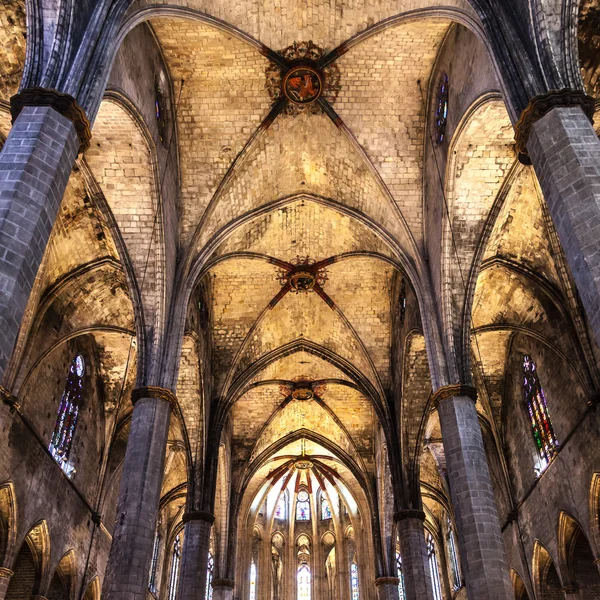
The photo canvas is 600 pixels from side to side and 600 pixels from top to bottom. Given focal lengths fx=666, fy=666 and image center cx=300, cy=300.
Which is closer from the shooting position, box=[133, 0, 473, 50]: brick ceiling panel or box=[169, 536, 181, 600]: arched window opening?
box=[133, 0, 473, 50]: brick ceiling panel

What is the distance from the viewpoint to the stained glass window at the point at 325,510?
1423 inches

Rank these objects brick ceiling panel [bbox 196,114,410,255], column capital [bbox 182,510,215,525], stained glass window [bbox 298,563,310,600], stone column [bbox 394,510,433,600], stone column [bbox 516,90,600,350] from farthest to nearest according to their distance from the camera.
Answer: stained glass window [bbox 298,563,310,600]
column capital [bbox 182,510,215,525]
stone column [bbox 394,510,433,600]
brick ceiling panel [bbox 196,114,410,255]
stone column [bbox 516,90,600,350]

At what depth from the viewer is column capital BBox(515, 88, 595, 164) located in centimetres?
918

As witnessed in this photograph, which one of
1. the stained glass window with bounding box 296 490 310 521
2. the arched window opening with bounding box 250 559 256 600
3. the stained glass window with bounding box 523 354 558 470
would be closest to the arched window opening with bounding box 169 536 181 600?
the arched window opening with bounding box 250 559 256 600

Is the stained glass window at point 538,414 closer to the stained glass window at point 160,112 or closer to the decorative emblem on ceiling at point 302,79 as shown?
the decorative emblem on ceiling at point 302,79

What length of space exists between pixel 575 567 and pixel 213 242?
42.4 feet

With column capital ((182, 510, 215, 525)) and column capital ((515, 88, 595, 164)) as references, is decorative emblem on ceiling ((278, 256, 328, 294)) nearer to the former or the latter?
column capital ((182, 510, 215, 525))

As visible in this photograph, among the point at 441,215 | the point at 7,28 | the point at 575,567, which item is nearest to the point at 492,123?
the point at 441,215

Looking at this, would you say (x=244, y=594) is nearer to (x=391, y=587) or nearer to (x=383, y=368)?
(x=391, y=587)

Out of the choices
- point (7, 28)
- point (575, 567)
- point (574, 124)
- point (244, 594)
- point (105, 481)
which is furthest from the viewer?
point (244, 594)

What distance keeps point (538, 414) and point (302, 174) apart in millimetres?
9806

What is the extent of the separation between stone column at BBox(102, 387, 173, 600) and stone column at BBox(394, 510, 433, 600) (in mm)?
9366

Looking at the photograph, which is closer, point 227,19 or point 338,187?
point 227,19

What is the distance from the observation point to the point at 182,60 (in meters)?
16.2
